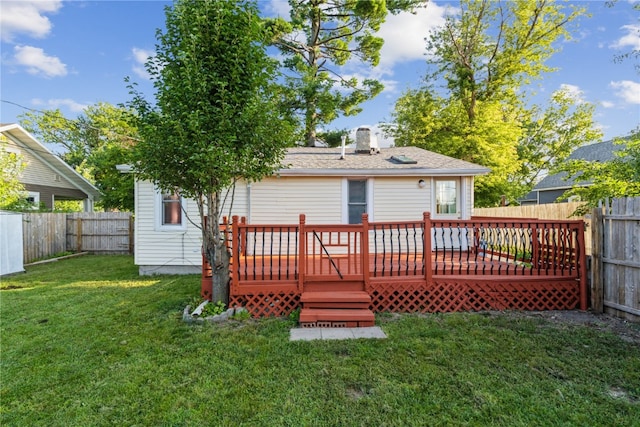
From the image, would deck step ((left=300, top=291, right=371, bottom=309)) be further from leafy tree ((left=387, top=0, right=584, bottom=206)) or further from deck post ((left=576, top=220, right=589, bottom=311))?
leafy tree ((left=387, top=0, right=584, bottom=206))

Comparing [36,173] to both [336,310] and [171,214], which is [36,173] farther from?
[336,310]

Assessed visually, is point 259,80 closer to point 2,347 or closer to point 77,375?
point 77,375

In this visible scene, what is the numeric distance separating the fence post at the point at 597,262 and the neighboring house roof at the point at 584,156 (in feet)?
48.3

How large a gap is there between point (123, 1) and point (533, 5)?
60.5 ft

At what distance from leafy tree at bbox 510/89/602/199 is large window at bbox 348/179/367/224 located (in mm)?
18058

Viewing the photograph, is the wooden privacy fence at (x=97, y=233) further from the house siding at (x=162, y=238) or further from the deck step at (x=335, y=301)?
the deck step at (x=335, y=301)

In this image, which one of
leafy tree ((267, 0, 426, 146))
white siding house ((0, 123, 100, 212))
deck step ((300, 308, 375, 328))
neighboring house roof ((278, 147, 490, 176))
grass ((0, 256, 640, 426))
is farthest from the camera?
leafy tree ((267, 0, 426, 146))

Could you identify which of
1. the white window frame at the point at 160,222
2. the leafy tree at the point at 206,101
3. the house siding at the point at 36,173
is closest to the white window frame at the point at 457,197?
the leafy tree at the point at 206,101

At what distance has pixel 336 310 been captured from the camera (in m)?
4.58

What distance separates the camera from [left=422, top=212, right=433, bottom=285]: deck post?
499 cm

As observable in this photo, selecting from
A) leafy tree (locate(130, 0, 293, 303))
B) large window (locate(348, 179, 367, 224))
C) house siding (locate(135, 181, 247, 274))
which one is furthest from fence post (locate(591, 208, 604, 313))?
house siding (locate(135, 181, 247, 274))

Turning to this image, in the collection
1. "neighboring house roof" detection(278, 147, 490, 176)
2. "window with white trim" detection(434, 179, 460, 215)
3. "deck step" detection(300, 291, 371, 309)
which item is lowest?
"deck step" detection(300, 291, 371, 309)

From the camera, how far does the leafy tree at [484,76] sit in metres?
15.5

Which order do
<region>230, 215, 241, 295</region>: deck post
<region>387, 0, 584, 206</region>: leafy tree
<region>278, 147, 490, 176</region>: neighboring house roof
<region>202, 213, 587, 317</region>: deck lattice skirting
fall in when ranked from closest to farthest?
<region>230, 215, 241, 295</region>: deck post → <region>202, 213, 587, 317</region>: deck lattice skirting → <region>278, 147, 490, 176</region>: neighboring house roof → <region>387, 0, 584, 206</region>: leafy tree
